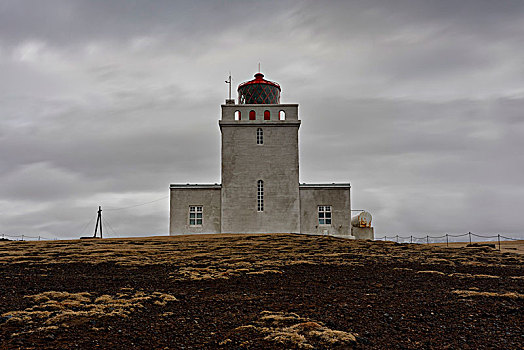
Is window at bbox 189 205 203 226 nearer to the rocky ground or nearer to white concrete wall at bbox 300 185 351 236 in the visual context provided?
white concrete wall at bbox 300 185 351 236

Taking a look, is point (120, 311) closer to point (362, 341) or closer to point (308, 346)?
point (308, 346)

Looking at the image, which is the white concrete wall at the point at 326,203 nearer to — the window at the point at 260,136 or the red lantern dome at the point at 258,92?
the window at the point at 260,136

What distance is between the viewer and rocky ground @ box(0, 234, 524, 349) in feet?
25.8

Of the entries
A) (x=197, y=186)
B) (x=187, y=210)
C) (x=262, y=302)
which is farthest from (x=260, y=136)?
(x=262, y=302)

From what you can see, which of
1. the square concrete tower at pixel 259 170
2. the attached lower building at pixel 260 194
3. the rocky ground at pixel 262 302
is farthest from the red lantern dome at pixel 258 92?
the rocky ground at pixel 262 302

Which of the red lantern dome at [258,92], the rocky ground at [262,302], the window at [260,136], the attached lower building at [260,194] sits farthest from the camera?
the red lantern dome at [258,92]

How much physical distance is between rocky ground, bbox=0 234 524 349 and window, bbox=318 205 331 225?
47.2ft

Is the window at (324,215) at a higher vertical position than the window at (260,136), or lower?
lower

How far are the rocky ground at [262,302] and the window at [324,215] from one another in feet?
47.2

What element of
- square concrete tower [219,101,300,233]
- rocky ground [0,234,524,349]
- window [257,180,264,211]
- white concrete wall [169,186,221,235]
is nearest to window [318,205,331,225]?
square concrete tower [219,101,300,233]

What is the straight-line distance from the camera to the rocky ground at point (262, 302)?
7.86 m

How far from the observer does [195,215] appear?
3294 centimetres

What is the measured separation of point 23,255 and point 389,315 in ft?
54.7

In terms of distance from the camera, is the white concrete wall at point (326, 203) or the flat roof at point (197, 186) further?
the flat roof at point (197, 186)
